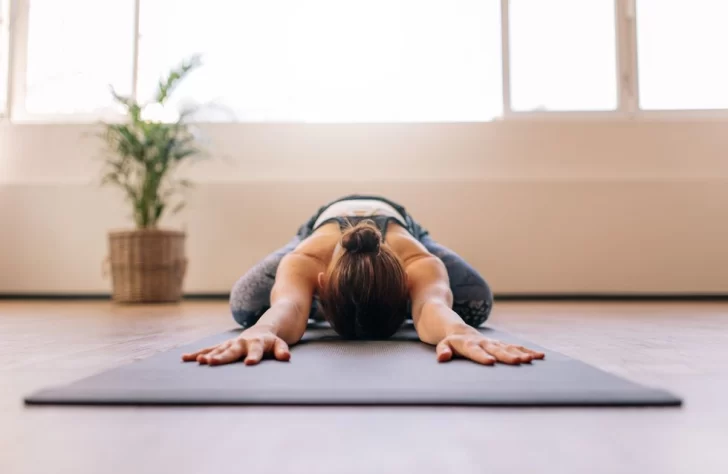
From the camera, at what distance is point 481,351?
1.21m

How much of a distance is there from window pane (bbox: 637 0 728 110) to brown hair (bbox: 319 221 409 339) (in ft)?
11.0

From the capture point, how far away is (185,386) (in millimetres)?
992

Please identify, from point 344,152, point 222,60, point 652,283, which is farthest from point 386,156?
point 652,283

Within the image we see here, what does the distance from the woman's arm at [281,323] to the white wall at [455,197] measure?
2293mm

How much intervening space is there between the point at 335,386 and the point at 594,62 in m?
3.86

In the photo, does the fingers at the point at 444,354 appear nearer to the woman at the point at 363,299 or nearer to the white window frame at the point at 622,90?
the woman at the point at 363,299

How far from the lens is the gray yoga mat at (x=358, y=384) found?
90 centimetres

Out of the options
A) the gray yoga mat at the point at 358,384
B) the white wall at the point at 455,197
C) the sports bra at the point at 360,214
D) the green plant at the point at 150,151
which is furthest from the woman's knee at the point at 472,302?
the green plant at the point at 150,151

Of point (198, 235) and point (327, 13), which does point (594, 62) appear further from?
point (198, 235)

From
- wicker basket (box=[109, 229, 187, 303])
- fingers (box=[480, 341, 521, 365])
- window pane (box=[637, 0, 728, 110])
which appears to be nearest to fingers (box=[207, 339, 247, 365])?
fingers (box=[480, 341, 521, 365])

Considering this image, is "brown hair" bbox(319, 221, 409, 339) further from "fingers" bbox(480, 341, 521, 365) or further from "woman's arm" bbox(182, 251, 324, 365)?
"fingers" bbox(480, 341, 521, 365)

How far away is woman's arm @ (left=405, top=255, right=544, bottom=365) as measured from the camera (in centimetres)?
121

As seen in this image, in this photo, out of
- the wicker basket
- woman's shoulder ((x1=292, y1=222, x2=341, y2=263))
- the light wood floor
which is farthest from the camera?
the wicker basket

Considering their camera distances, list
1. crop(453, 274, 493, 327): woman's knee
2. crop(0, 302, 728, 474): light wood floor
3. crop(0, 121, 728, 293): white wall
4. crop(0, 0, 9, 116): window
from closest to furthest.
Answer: crop(0, 302, 728, 474): light wood floor → crop(453, 274, 493, 327): woman's knee → crop(0, 121, 728, 293): white wall → crop(0, 0, 9, 116): window
